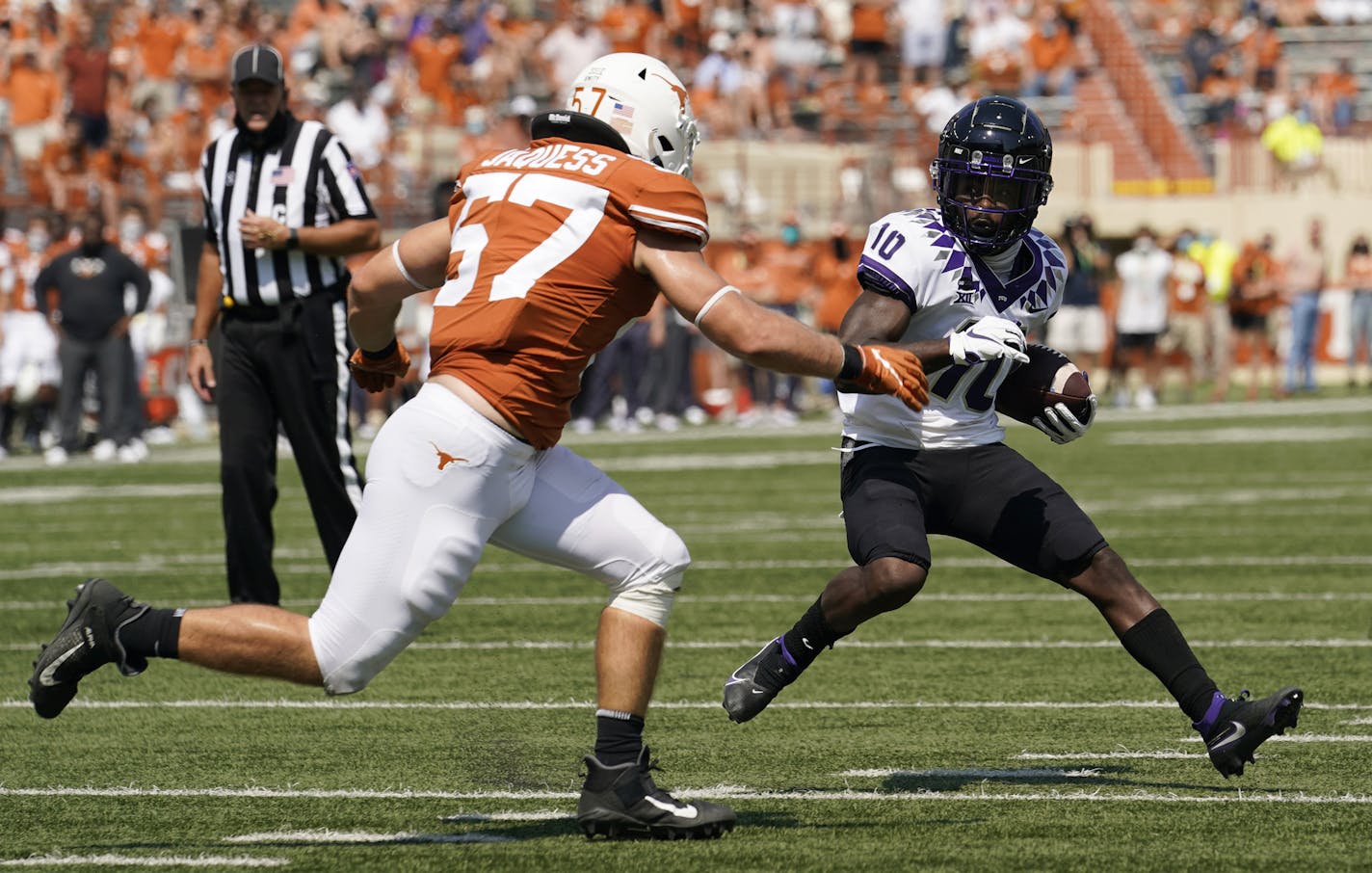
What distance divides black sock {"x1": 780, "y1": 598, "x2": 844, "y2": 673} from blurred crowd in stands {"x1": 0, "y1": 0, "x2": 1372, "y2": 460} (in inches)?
453

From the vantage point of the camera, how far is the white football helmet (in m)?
4.60

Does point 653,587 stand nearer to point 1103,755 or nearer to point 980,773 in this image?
point 980,773

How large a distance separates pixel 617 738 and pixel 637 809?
0.15 meters

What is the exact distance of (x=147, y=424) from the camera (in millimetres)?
17891

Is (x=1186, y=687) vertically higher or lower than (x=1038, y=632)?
higher

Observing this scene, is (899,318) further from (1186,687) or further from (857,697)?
→ (857,697)

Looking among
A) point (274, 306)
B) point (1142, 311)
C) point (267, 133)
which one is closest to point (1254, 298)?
point (1142, 311)

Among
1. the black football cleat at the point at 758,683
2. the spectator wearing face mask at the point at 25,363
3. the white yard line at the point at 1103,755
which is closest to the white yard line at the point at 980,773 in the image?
the white yard line at the point at 1103,755

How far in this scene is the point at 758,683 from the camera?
17.4ft

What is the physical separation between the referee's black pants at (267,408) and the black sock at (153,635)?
2.44 meters

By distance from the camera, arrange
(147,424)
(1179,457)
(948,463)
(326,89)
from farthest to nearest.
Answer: (326,89)
(147,424)
(1179,457)
(948,463)

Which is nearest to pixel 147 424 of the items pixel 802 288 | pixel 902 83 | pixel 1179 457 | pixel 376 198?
pixel 376 198

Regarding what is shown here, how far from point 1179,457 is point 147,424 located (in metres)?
8.13

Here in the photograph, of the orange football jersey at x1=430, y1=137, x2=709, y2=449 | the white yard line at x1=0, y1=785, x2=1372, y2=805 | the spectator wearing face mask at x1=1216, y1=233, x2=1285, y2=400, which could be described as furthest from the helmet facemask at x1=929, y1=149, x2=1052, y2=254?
the spectator wearing face mask at x1=1216, y1=233, x2=1285, y2=400
